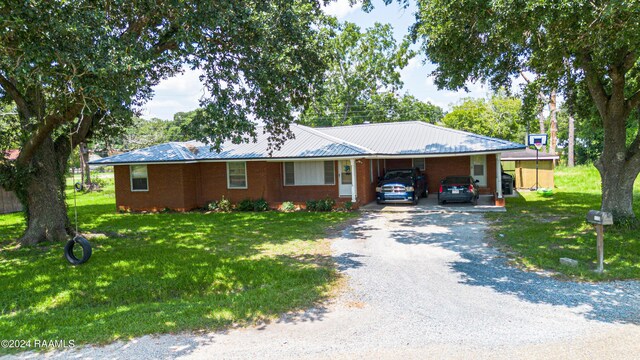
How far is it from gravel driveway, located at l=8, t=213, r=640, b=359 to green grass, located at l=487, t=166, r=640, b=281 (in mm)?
767

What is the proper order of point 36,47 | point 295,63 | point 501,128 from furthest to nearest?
1. point 501,128
2. point 295,63
3. point 36,47

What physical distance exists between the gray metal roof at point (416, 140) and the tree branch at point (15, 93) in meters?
13.1

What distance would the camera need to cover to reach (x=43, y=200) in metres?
11.6

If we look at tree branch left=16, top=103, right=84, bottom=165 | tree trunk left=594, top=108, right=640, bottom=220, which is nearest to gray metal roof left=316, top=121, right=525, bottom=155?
tree trunk left=594, top=108, right=640, bottom=220

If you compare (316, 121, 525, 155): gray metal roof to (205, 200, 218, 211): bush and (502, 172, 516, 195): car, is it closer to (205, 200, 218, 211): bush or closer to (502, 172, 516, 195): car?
(502, 172, 516, 195): car

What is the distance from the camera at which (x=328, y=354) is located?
4.53 m

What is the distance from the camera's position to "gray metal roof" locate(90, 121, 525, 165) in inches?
691

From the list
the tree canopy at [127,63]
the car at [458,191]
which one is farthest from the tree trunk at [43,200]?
the car at [458,191]

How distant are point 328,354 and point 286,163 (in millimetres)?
15993

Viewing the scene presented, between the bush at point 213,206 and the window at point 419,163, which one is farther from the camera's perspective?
the window at point 419,163

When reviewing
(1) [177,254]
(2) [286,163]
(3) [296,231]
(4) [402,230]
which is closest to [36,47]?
(1) [177,254]

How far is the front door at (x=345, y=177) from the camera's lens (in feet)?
62.6

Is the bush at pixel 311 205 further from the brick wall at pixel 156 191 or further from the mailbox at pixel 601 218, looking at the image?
the mailbox at pixel 601 218

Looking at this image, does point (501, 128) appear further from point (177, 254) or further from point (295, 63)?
point (177, 254)
